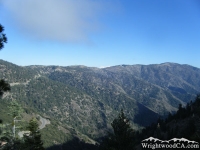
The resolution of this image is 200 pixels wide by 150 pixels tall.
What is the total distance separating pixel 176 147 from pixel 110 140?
26.7 ft

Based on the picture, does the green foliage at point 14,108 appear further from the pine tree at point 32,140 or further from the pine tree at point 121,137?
the pine tree at point 121,137

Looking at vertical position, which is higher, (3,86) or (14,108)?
(3,86)

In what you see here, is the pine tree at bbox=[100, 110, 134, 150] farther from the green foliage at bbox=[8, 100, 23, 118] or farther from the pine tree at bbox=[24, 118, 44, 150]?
the green foliage at bbox=[8, 100, 23, 118]

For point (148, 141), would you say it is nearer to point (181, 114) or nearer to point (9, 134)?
point (9, 134)

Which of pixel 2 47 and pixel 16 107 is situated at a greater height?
pixel 2 47

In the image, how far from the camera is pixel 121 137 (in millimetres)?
26859

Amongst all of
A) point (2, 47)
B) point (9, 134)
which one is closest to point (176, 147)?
point (2, 47)

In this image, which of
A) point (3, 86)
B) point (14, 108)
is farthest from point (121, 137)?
point (14, 108)

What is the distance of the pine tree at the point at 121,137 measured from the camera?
2662 cm

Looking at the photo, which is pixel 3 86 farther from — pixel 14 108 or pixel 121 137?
pixel 14 108

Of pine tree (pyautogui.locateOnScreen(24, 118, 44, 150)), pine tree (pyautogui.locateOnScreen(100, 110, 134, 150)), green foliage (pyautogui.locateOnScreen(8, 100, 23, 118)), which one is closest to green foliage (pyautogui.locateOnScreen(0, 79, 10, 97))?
pine tree (pyautogui.locateOnScreen(100, 110, 134, 150))

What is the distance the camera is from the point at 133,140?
27.1 meters

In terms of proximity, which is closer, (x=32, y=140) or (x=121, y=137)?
(x=121, y=137)

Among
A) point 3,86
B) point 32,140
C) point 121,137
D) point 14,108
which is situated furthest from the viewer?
point 14,108
